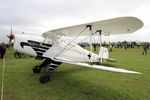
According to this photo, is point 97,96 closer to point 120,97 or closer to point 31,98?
point 120,97

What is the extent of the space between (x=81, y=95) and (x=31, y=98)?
5.60 ft

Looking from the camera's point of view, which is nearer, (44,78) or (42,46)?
(44,78)

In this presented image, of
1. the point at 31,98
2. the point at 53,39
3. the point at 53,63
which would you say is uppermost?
the point at 53,39

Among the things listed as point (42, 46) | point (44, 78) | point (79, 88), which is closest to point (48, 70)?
point (44, 78)

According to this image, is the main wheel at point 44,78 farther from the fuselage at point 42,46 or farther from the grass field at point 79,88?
the fuselage at point 42,46

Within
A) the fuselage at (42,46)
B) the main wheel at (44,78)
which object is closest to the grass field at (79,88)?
the main wheel at (44,78)

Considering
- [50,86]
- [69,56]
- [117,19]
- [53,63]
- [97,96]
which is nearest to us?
[117,19]

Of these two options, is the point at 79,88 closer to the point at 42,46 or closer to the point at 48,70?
the point at 48,70

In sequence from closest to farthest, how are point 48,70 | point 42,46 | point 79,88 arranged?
point 79,88 < point 48,70 < point 42,46

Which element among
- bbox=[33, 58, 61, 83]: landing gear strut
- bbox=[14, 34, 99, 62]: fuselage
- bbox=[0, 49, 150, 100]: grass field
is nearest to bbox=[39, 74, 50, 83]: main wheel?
bbox=[33, 58, 61, 83]: landing gear strut

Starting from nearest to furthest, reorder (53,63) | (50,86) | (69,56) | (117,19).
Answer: (117,19)
(50,86)
(53,63)
(69,56)

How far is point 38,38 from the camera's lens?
9422mm

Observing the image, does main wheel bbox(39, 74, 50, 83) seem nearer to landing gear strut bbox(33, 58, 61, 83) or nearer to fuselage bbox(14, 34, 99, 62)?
landing gear strut bbox(33, 58, 61, 83)

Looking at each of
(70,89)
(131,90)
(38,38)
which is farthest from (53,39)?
(131,90)
